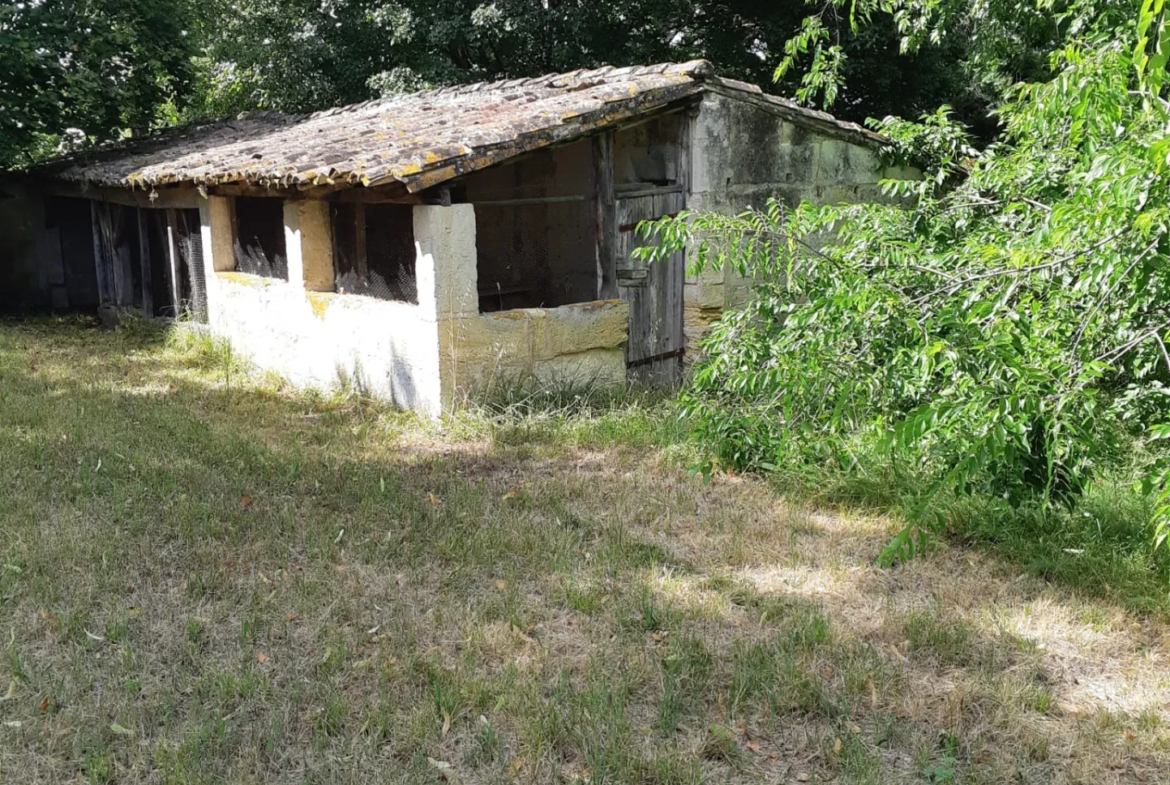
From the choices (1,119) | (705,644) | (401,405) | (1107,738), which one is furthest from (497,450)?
(1,119)

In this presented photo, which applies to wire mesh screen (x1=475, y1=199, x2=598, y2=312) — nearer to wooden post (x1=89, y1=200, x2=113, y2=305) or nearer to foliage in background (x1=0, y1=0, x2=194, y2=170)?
wooden post (x1=89, y1=200, x2=113, y2=305)

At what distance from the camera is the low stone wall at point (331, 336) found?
788 cm

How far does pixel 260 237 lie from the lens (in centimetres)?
1047

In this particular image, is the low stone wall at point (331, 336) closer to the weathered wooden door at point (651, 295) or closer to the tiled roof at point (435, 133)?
the tiled roof at point (435, 133)

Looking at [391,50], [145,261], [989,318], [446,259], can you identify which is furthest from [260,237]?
[989,318]

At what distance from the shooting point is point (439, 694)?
3771mm

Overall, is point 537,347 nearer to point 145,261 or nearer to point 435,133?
point 435,133

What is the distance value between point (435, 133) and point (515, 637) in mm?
5188

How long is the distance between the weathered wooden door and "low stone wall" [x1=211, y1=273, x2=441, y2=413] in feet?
6.45

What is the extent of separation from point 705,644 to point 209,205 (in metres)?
8.51

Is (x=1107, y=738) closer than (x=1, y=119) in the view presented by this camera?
Yes

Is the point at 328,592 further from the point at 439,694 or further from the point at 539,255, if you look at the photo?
the point at 539,255

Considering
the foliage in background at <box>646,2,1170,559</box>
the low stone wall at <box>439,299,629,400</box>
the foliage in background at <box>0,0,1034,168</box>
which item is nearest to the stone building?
the low stone wall at <box>439,299,629,400</box>

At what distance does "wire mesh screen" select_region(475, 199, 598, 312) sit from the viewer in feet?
36.1
